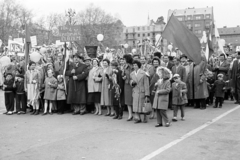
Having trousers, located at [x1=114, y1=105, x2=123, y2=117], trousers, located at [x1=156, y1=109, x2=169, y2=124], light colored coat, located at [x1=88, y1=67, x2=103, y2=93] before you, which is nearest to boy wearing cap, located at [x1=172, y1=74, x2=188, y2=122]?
trousers, located at [x1=156, y1=109, x2=169, y2=124]

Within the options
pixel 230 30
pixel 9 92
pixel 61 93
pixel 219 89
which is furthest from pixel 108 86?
pixel 230 30

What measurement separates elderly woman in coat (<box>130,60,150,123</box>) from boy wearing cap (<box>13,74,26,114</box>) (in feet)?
13.6

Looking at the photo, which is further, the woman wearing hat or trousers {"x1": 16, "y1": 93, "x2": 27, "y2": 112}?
trousers {"x1": 16, "y1": 93, "x2": 27, "y2": 112}

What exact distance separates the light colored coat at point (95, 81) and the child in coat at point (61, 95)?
0.93 metres

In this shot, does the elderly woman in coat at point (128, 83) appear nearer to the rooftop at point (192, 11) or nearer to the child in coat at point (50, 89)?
the child in coat at point (50, 89)

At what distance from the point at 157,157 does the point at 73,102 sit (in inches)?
211

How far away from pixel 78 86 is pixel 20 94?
2046 millimetres

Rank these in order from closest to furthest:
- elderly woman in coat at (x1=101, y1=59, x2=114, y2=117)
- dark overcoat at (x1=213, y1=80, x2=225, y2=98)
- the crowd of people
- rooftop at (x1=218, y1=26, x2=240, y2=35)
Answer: the crowd of people < elderly woman in coat at (x1=101, y1=59, x2=114, y2=117) < dark overcoat at (x1=213, y1=80, x2=225, y2=98) < rooftop at (x1=218, y1=26, x2=240, y2=35)

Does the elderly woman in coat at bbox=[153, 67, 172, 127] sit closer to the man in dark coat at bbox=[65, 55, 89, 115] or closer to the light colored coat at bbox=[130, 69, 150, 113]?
the light colored coat at bbox=[130, 69, 150, 113]

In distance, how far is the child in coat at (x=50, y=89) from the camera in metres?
9.95

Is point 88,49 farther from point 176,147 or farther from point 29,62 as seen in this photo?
point 176,147

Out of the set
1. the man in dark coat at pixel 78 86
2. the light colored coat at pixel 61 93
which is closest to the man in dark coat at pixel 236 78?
the man in dark coat at pixel 78 86

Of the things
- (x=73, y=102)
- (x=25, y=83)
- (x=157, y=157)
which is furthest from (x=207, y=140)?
(x=25, y=83)

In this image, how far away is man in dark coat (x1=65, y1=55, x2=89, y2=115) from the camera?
9.95 m
